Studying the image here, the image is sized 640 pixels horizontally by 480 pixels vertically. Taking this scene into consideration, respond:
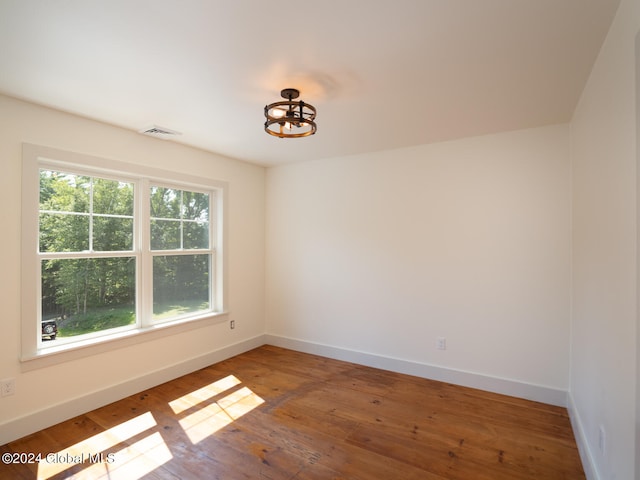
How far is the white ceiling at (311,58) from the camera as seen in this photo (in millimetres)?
1565

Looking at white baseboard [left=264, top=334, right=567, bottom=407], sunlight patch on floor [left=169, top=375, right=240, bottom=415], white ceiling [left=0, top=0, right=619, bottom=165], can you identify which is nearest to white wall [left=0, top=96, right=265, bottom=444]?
white ceiling [left=0, top=0, right=619, bottom=165]

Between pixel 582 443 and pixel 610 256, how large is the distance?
4.72 ft

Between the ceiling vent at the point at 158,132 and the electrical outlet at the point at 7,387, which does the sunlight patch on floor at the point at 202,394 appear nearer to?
the electrical outlet at the point at 7,387

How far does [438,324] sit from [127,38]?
354 centimetres

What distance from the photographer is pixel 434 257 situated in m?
3.63

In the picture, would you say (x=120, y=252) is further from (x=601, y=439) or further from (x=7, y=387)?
(x=601, y=439)

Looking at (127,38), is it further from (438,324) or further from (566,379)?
(566,379)

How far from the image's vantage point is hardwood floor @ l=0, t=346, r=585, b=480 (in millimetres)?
2164

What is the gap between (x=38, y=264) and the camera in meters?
2.66

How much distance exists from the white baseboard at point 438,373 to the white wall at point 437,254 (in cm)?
5

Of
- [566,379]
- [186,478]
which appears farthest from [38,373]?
[566,379]

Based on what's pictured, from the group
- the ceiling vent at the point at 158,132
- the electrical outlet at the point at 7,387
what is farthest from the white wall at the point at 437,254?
the electrical outlet at the point at 7,387

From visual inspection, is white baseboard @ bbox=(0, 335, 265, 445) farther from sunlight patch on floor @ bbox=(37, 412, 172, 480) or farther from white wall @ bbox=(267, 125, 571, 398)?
white wall @ bbox=(267, 125, 571, 398)

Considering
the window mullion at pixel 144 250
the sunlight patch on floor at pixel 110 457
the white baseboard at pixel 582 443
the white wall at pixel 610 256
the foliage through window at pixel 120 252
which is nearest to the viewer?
the white wall at pixel 610 256
